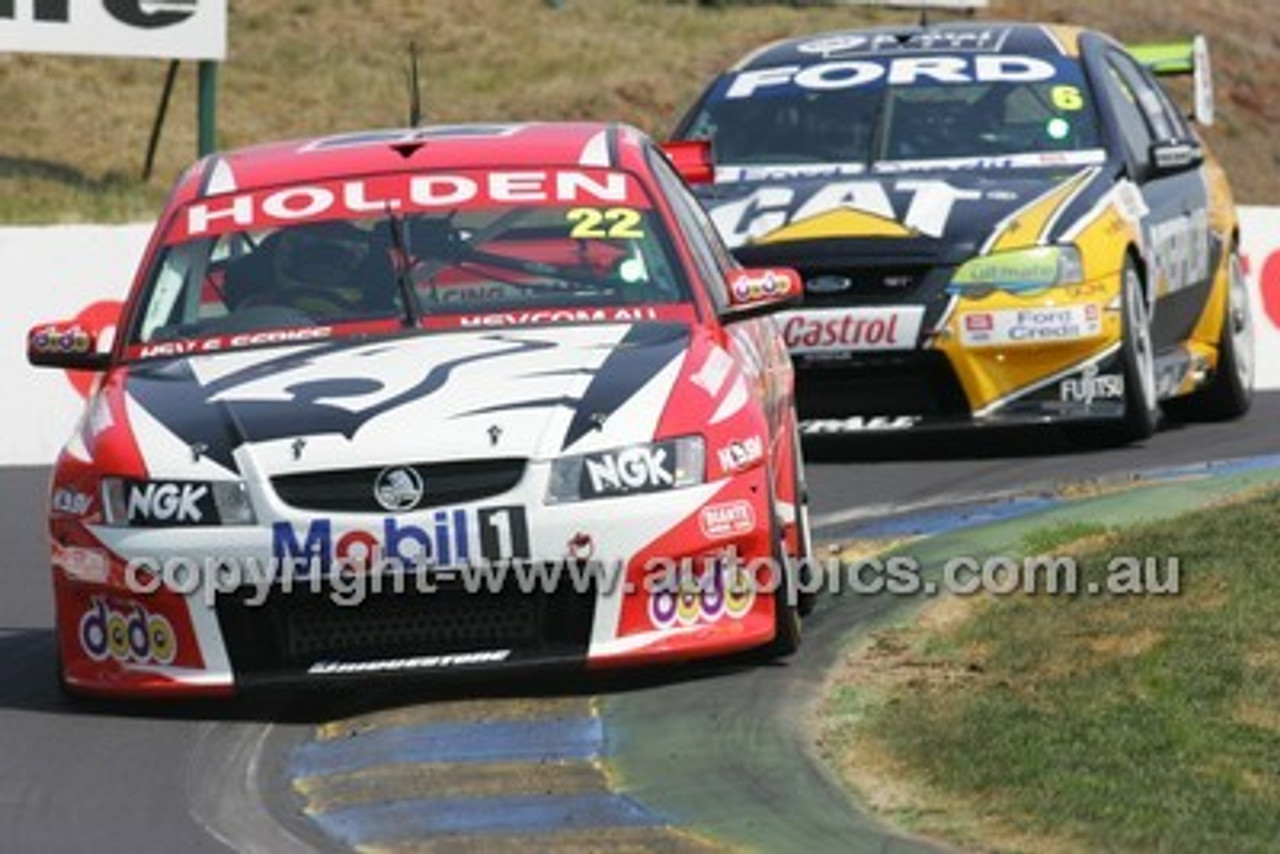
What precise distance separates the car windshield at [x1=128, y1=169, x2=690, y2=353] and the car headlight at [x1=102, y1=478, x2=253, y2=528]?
98 centimetres

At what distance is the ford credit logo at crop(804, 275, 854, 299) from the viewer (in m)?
14.0

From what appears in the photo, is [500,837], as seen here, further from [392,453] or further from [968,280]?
[968,280]

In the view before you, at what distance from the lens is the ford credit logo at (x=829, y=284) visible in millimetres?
13977

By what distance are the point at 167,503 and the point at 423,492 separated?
620mm

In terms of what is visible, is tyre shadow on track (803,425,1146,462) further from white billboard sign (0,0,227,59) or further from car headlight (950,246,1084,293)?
white billboard sign (0,0,227,59)

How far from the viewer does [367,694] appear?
9.17 meters

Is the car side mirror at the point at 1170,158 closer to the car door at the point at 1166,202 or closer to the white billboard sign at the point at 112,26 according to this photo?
the car door at the point at 1166,202

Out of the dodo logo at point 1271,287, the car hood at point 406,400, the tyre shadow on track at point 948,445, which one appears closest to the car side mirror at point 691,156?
the tyre shadow on track at point 948,445

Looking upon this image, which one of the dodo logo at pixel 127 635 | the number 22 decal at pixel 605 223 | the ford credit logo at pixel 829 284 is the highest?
the number 22 decal at pixel 605 223

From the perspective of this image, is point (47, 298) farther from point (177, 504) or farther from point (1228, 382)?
point (177, 504)

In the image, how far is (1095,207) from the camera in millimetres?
14195

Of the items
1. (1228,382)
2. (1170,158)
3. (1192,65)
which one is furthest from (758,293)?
(1192,65)

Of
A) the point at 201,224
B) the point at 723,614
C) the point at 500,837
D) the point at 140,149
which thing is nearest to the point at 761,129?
the point at 201,224
